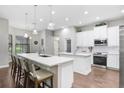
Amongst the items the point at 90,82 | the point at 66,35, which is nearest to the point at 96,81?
the point at 90,82

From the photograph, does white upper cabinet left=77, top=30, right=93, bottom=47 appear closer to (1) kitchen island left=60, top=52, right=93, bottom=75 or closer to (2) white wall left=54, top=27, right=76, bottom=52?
(2) white wall left=54, top=27, right=76, bottom=52

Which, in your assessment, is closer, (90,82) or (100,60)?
(90,82)

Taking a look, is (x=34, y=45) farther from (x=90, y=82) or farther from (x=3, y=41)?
(x=90, y=82)

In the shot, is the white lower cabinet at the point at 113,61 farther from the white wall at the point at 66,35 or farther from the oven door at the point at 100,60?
the white wall at the point at 66,35

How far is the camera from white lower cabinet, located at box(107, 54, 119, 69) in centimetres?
464

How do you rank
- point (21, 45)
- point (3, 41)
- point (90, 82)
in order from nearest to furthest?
point (90, 82) < point (3, 41) < point (21, 45)

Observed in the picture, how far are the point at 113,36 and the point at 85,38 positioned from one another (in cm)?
181

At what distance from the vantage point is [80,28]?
7.06 m

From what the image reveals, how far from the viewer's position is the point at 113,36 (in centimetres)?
480

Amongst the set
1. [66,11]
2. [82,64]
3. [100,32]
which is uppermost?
[66,11]
